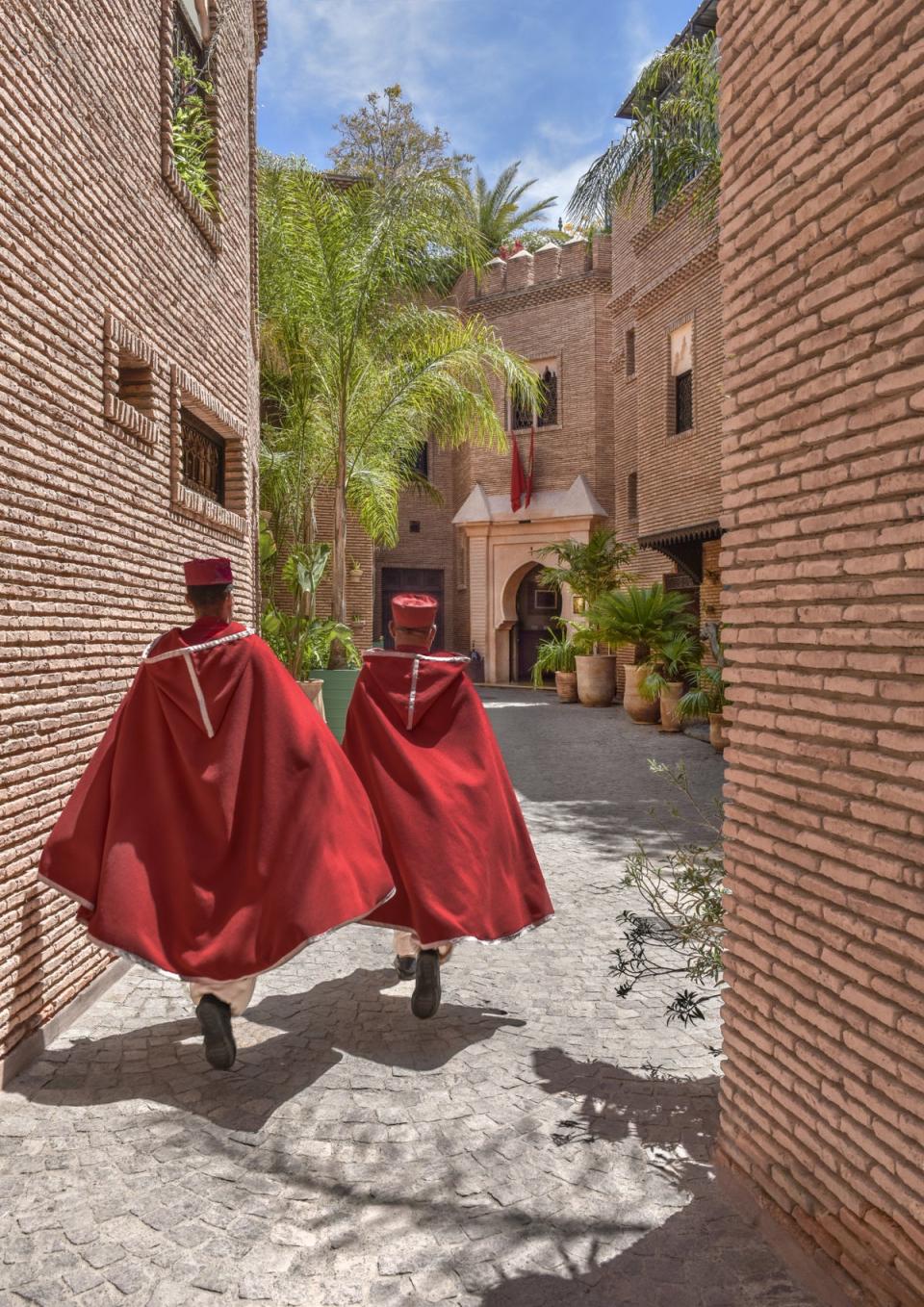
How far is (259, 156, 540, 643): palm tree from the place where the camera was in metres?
11.6

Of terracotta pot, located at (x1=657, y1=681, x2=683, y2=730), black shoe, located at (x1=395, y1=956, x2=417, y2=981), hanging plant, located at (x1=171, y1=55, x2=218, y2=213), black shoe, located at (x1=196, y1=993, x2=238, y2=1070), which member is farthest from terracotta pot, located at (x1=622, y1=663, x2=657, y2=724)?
black shoe, located at (x1=196, y1=993, x2=238, y2=1070)

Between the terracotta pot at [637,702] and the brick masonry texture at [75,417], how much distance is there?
9623 millimetres

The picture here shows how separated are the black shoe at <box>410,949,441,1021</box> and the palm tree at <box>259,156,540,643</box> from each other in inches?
335

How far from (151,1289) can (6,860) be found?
1.74 meters

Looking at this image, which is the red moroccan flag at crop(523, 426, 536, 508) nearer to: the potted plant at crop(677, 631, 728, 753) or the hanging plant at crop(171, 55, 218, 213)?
the potted plant at crop(677, 631, 728, 753)

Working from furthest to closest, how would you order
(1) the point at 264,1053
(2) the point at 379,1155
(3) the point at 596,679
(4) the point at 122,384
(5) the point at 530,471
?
1. (5) the point at 530,471
2. (3) the point at 596,679
3. (4) the point at 122,384
4. (1) the point at 264,1053
5. (2) the point at 379,1155

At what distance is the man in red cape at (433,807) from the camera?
3.96 m

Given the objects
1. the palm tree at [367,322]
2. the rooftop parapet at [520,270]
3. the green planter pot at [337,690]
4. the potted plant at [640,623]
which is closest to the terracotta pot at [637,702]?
the potted plant at [640,623]

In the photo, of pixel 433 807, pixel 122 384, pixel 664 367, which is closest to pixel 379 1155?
pixel 433 807

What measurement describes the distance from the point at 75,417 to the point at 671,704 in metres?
10.8

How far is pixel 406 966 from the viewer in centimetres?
454

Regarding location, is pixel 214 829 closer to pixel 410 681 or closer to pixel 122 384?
pixel 410 681

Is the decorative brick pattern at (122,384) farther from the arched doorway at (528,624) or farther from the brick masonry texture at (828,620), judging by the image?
the arched doorway at (528,624)

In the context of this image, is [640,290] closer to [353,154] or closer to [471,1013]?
[353,154]
